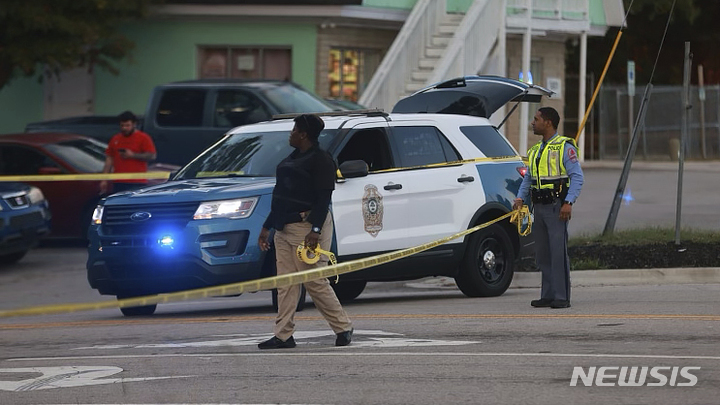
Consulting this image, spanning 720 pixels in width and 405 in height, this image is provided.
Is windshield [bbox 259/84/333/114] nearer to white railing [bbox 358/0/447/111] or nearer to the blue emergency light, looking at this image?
white railing [bbox 358/0/447/111]

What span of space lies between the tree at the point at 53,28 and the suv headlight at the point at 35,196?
825cm

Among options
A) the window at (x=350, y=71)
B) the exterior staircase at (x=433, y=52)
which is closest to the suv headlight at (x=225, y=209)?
the exterior staircase at (x=433, y=52)

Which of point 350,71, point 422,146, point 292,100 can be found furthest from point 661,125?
point 422,146

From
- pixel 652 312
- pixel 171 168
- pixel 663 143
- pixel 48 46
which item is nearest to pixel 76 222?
pixel 171 168

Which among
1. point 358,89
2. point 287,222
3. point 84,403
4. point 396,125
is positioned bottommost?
point 84,403

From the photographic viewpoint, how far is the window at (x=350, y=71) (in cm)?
3102

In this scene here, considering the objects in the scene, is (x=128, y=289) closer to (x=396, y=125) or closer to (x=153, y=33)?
(x=396, y=125)

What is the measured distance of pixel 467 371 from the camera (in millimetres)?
9055

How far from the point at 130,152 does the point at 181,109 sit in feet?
12.1

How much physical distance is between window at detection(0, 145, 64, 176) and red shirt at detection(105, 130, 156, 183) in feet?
7.60

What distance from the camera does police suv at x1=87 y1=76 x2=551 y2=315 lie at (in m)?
12.6

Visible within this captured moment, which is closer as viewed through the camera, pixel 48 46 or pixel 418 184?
pixel 418 184

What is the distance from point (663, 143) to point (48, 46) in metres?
19.7

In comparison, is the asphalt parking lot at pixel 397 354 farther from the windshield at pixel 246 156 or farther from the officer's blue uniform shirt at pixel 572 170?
the windshield at pixel 246 156
